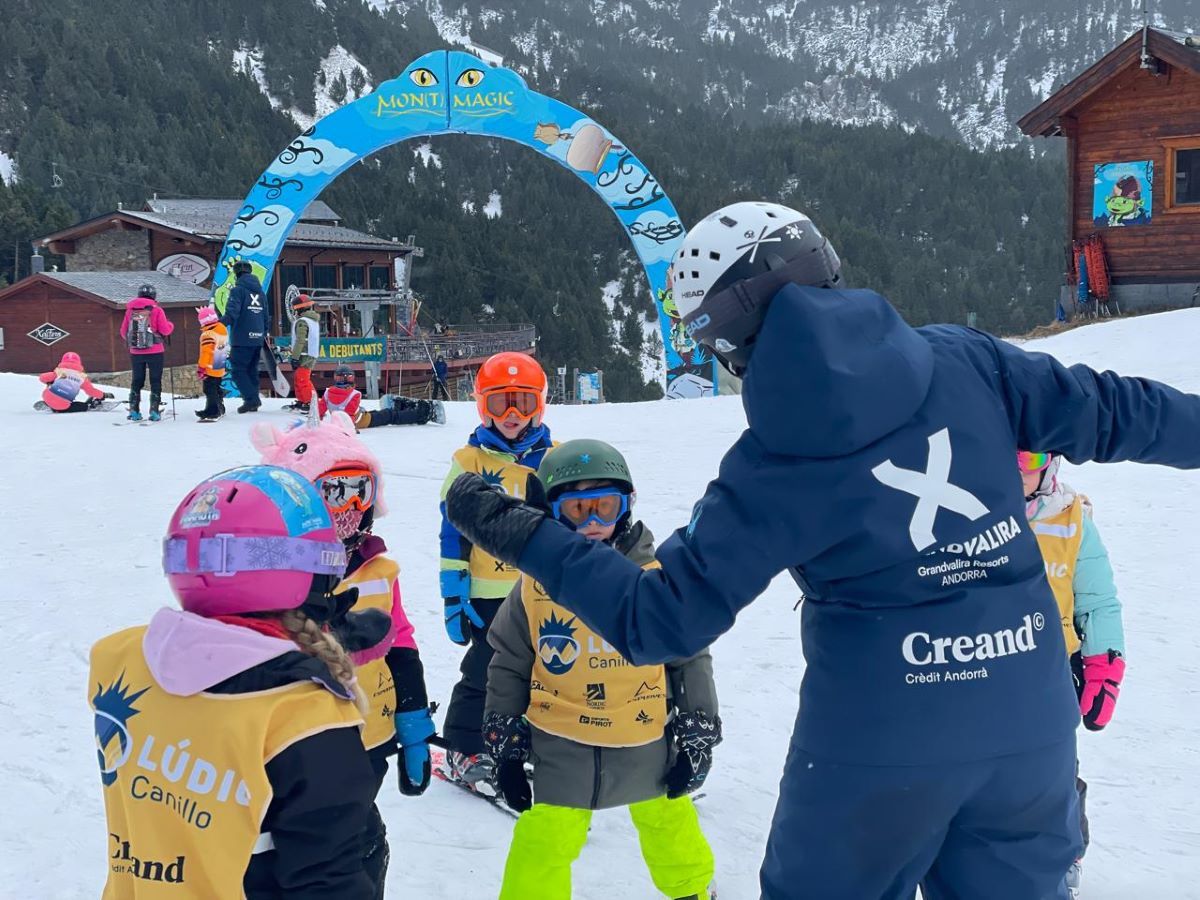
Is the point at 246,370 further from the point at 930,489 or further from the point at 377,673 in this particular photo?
the point at 930,489

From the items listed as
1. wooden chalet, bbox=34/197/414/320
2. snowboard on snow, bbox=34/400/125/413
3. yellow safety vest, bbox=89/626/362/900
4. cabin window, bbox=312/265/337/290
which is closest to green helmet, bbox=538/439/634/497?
yellow safety vest, bbox=89/626/362/900

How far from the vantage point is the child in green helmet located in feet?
9.02

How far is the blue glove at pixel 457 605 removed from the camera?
3.86 m

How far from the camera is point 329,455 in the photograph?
294 cm

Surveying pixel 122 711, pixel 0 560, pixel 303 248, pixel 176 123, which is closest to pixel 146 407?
pixel 0 560

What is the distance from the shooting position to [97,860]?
327cm

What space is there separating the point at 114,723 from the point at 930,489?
4.36 ft

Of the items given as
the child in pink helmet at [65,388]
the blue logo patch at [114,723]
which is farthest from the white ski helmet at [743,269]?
the child in pink helmet at [65,388]

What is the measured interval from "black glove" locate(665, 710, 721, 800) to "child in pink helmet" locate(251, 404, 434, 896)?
64 centimetres

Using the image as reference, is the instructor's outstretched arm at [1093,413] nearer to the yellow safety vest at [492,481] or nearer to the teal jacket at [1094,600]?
the teal jacket at [1094,600]

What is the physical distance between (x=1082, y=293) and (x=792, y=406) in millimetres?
18338

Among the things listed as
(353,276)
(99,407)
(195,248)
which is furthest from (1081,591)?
(353,276)

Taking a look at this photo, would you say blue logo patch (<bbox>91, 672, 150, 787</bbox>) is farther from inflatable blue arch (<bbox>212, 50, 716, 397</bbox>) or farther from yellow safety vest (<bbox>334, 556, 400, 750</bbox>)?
inflatable blue arch (<bbox>212, 50, 716, 397</bbox>)

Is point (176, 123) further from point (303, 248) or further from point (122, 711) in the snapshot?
point (122, 711)
